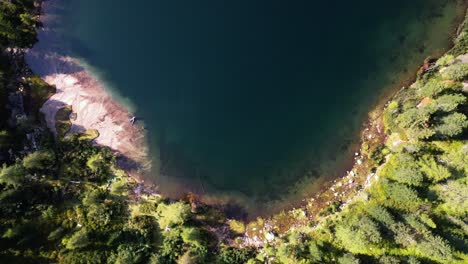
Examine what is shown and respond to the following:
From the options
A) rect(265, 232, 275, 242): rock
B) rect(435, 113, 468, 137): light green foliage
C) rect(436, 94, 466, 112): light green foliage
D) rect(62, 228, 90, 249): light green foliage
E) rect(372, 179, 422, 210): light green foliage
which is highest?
rect(436, 94, 466, 112): light green foliage

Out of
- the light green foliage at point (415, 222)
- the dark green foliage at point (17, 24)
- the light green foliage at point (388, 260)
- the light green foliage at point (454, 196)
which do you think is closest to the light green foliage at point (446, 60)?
the light green foliage at point (454, 196)

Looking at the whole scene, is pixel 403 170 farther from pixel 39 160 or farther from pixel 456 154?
pixel 39 160

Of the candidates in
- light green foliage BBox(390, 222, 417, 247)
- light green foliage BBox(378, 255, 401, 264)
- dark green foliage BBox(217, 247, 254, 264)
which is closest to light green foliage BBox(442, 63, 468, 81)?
light green foliage BBox(390, 222, 417, 247)

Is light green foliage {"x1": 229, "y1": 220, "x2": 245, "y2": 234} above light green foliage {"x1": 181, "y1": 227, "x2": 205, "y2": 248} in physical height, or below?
above

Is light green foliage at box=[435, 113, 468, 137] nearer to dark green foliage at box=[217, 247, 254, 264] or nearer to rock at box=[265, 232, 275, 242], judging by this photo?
rock at box=[265, 232, 275, 242]

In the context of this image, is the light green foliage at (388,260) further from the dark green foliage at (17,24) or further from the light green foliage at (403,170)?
the dark green foliage at (17,24)

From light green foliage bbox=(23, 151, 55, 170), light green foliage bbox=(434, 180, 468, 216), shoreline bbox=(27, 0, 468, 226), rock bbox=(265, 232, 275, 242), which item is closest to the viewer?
light green foliage bbox=(434, 180, 468, 216)

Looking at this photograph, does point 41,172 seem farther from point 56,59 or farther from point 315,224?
point 315,224
